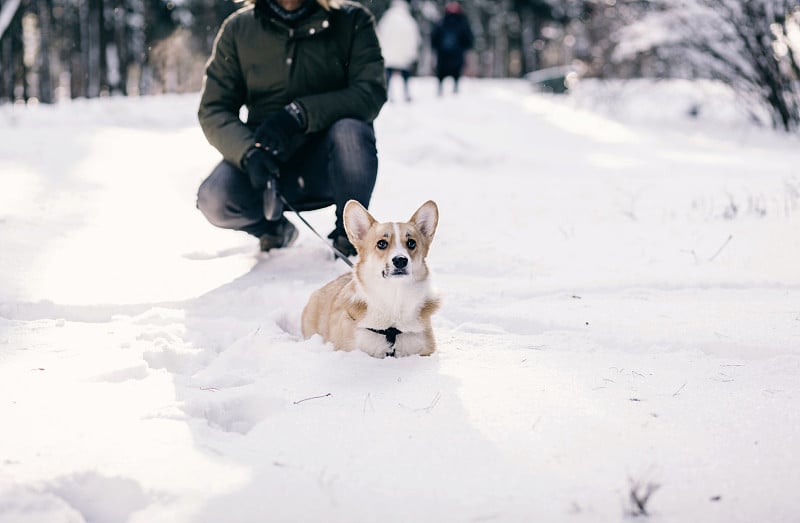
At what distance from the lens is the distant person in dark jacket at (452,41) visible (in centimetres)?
1638

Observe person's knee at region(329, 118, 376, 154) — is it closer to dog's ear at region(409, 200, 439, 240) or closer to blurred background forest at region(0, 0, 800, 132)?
dog's ear at region(409, 200, 439, 240)

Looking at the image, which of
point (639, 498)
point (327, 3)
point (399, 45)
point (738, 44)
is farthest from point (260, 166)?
point (399, 45)

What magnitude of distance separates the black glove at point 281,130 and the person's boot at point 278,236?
2.43 feet

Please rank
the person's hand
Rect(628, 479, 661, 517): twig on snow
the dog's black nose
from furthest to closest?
1. the person's hand
2. the dog's black nose
3. Rect(628, 479, 661, 517): twig on snow

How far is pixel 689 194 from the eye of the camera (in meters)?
6.61

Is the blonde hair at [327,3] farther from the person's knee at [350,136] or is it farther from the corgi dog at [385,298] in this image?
the corgi dog at [385,298]

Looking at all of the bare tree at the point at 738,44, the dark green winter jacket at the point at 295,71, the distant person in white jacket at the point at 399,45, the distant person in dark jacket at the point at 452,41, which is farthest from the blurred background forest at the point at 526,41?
the distant person in white jacket at the point at 399,45

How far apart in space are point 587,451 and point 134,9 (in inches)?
1065

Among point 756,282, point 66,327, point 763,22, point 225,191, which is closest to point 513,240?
point 756,282

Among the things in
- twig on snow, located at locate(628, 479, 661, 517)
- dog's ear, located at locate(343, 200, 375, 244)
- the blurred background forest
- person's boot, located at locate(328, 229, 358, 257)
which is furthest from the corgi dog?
the blurred background forest

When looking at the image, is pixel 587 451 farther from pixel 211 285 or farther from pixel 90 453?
pixel 211 285

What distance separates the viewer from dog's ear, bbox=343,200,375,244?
312 centimetres

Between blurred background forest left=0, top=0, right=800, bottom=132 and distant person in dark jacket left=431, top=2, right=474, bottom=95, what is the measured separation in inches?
126

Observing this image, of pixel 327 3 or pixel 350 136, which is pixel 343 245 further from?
pixel 327 3
